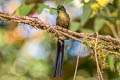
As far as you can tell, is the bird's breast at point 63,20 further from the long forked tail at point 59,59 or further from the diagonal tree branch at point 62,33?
the diagonal tree branch at point 62,33

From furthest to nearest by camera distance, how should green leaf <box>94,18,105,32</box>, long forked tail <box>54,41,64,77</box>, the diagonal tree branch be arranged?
green leaf <box>94,18,105,32</box> → long forked tail <box>54,41,64,77</box> → the diagonal tree branch

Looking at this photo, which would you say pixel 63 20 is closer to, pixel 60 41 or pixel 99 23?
pixel 60 41

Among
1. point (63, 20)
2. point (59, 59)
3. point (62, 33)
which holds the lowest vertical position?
point (59, 59)

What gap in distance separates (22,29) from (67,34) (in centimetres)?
28

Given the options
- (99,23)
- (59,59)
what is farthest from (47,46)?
(59,59)

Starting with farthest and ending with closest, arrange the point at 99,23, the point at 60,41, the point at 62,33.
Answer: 1. the point at 99,23
2. the point at 60,41
3. the point at 62,33

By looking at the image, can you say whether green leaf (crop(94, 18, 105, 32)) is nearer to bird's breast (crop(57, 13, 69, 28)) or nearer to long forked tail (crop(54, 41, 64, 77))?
bird's breast (crop(57, 13, 69, 28))

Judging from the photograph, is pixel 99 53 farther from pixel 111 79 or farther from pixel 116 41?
pixel 111 79

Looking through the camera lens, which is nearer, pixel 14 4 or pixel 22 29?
pixel 22 29

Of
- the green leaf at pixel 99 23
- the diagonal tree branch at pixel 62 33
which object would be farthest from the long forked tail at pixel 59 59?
the green leaf at pixel 99 23

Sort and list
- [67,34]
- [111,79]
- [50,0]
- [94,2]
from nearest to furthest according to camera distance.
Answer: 1. [67,34]
2. [94,2]
3. [111,79]
4. [50,0]

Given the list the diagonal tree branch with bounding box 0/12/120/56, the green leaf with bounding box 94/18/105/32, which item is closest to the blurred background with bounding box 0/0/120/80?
the green leaf with bounding box 94/18/105/32

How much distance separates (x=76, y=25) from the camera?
2.09 metres

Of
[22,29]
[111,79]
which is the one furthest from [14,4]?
[22,29]
